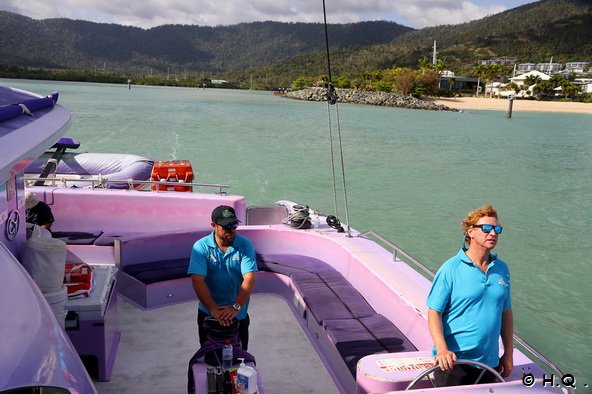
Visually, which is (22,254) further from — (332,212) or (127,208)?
(332,212)

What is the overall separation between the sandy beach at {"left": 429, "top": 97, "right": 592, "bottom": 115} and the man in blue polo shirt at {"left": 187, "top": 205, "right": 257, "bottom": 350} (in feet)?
263

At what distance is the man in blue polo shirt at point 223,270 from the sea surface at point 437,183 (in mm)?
2973

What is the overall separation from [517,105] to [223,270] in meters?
87.6

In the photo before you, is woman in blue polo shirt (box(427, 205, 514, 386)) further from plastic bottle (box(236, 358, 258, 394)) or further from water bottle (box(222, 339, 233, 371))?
water bottle (box(222, 339, 233, 371))

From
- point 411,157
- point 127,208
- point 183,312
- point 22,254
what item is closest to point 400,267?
point 183,312

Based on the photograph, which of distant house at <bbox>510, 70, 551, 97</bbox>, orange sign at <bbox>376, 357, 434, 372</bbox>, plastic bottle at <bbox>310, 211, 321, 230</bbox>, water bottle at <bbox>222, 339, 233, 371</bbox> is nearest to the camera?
water bottle at <bbox>222, 339, 233, 371</bbox>

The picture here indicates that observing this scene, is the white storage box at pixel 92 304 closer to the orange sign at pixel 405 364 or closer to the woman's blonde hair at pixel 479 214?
the orange sign at pixel 405 364

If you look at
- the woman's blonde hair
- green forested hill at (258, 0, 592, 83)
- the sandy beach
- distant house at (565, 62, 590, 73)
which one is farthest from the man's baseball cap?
distant house at (565, 62, 590, 73)

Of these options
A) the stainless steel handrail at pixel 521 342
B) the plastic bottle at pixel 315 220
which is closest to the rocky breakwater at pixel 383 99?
the plastic bottle at pixel 315 220

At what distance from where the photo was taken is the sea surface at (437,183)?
8703 millimetres

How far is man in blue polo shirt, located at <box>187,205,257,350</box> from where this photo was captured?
305 centimetres

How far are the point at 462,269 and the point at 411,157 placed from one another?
23068mm

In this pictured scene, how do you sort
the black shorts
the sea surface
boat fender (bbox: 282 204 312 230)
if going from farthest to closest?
1. the sea surface
2. boat fender (bbox: 282 204 312 230)
3. the black shorts

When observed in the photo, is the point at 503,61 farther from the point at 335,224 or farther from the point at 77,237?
the point at 77,237
